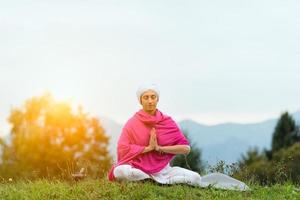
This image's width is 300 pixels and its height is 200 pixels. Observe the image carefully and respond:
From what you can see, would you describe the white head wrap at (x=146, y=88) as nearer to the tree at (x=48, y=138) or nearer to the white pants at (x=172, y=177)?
the white pants at (x=172, y=177)

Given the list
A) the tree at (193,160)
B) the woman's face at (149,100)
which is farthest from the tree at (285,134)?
the woman's face at (149,100)

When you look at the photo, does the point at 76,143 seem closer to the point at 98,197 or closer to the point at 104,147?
the point at 104,147

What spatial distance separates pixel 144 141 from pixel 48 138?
25.5 meters

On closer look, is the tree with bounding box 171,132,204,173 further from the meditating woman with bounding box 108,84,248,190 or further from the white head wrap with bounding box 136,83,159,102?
the white head wrap with bounding box 136,83,159,102

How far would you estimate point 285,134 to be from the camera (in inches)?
1647

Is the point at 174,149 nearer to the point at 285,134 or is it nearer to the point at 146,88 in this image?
the point at 146,88

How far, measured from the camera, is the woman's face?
466 inches

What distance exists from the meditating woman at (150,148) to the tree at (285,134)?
98.1ft

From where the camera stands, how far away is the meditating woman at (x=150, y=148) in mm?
11820

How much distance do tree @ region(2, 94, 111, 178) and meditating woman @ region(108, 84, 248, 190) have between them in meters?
23.0

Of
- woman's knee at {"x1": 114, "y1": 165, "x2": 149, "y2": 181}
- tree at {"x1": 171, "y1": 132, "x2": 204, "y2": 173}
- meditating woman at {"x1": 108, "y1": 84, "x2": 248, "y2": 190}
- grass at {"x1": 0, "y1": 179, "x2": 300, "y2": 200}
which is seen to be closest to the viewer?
grass at {"x1": 0, "y1": 179, "x2": 300, "y2": 200}

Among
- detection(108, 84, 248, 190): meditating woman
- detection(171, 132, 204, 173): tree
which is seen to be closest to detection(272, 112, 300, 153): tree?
detection(171, 132, 204, 173): tree

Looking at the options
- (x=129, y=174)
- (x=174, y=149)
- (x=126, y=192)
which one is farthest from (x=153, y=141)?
(x=126, y=192)

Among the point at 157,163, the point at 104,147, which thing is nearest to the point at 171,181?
the point at 157,163
